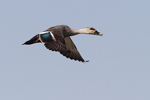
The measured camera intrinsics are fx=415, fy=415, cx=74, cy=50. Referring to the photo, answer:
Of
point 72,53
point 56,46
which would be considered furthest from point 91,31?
point 56,46

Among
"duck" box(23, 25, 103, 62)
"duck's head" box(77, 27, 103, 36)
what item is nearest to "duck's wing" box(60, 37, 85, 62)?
"duck" box(23, 25, 103, 62)

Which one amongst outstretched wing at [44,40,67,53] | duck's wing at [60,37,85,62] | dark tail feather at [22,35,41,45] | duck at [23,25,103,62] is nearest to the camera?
outstretched wing at [44,40,67,53]

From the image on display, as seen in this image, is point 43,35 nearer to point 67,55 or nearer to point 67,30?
point 67,30

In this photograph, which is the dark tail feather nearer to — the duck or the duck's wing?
the duck

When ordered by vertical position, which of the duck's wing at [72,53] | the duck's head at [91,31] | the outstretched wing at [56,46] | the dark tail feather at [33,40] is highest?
the duck's head at [91,31]

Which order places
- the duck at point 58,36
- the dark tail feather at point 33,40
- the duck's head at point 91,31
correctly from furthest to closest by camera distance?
the duck's head at point 91,31 → the dark tail feather at point 33,40 → the duck at point 58,36

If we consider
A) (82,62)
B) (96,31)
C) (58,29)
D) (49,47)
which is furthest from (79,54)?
(49,47)

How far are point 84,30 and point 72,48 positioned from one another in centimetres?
276

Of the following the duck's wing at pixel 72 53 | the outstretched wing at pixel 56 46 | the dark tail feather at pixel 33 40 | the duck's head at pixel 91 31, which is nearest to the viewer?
the outstretched wing at pixel 56 46

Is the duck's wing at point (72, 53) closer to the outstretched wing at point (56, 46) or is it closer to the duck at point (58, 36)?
the duck at point (58, 36)

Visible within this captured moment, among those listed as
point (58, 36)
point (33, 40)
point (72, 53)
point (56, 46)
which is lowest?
point (72, 53)

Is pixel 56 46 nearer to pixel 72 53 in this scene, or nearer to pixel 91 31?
pixel 91 31

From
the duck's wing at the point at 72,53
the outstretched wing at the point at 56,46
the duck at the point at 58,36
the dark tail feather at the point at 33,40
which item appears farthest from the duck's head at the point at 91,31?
the outstretched wing at the point at 56,46

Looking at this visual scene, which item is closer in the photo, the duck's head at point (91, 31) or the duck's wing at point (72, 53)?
the duck's head at point (91, 31)
